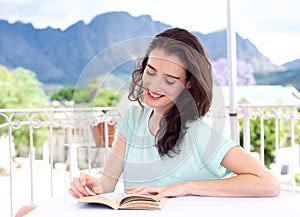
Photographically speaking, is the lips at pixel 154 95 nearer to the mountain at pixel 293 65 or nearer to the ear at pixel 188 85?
the ear at pixel 188 85

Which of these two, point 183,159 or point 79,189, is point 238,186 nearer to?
point 183,159

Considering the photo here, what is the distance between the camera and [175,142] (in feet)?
4.27

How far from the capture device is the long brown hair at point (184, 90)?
124 cm

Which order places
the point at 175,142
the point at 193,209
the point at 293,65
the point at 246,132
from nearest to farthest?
the point at 193,209, the point at 175,142, the point at 246,132, the point at 293,65

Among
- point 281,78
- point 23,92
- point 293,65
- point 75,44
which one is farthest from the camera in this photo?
point 23,92

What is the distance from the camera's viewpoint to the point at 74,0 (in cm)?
1166

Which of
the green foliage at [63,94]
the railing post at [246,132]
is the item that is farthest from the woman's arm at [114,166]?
the green foliage at [63,94]

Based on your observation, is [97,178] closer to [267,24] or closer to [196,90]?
[196,90]

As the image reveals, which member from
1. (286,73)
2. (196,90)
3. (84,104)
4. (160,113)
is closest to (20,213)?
(84,104)

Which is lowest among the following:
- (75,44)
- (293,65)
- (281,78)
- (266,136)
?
(266,136)

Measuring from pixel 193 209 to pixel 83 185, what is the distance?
0.29m

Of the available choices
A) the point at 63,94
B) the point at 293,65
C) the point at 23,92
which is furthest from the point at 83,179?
the point at 23,92

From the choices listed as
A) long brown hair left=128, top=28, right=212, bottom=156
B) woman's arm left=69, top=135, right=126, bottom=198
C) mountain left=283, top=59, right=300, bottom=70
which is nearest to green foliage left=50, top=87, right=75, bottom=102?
mountain left=283, top=59, right=300, bottom=70

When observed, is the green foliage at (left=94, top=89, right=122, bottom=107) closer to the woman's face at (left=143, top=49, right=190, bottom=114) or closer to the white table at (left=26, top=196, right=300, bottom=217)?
the woman's face at (left=143, top=49, right=190, bottom=114)
